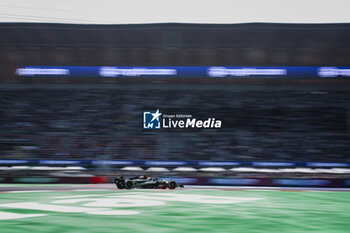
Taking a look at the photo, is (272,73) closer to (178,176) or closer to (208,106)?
(208,106)

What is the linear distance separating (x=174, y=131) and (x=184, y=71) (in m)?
4.09

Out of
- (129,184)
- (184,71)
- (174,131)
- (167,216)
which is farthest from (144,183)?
(184,71)

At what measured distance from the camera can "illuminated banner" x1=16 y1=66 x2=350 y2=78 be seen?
2947cm

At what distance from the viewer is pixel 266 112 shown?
30766 mm

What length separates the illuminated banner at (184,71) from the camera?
2947cm

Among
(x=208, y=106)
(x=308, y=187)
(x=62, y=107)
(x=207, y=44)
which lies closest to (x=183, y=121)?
(x=208, y=106)

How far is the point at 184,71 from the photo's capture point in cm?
3002

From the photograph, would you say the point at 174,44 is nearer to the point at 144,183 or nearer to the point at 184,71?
the point at 184,71

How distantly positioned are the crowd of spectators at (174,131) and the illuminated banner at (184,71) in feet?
6.40

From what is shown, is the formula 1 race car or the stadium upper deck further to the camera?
the stadium upper deck

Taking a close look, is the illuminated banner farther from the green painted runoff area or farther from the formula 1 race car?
the green painted runoff area

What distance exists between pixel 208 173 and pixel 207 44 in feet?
27.5

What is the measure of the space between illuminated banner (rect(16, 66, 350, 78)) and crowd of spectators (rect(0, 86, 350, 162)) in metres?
1.95

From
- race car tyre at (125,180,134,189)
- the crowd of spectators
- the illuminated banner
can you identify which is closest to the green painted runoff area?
race car tyre at (125,180,134,189)
